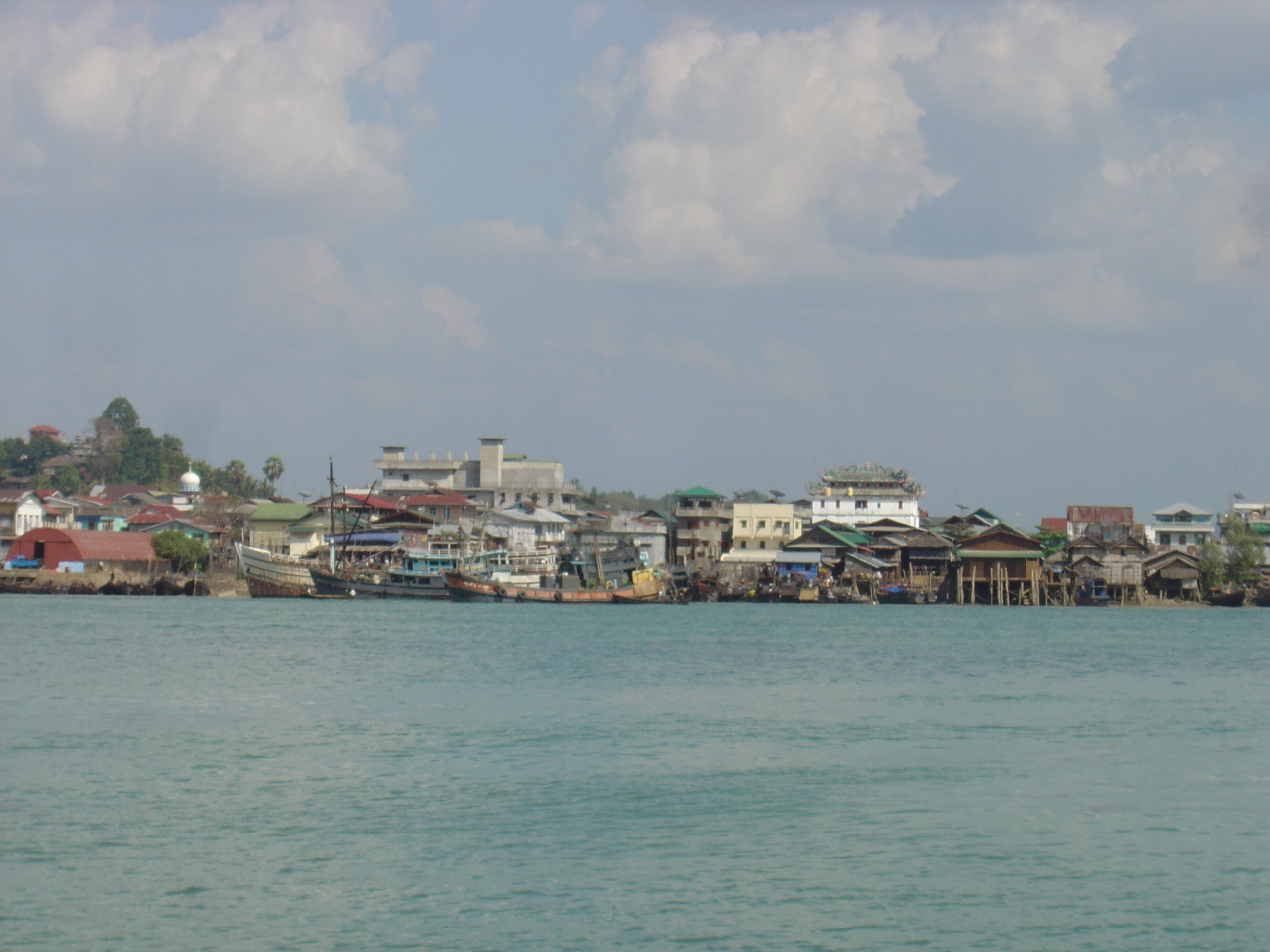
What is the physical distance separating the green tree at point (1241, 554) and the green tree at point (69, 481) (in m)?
101

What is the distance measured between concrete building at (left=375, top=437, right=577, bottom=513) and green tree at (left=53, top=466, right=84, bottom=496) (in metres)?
45.8

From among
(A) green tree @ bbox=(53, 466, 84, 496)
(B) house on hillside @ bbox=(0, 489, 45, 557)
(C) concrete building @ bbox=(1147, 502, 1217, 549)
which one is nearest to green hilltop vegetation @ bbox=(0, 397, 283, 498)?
(A) green tree @ bbox=(53, 466, 84, 496)

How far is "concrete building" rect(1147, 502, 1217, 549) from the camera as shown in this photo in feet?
300

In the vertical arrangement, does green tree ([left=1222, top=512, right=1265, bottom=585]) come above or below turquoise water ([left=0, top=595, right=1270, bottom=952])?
above

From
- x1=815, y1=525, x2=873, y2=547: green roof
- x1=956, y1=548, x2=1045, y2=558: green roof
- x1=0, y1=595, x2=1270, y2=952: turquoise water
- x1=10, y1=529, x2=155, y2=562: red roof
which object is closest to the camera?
x1=0, y1=595, x2=1270, y2=952: turquoise water

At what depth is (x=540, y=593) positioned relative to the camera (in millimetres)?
79188

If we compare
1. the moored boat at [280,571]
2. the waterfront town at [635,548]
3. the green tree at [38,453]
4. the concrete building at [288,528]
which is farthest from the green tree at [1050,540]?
the green tree at [38,453]

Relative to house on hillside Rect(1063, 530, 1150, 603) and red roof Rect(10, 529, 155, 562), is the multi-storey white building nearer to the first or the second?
house on hillside Rect(1063, 530, 1150, 603)

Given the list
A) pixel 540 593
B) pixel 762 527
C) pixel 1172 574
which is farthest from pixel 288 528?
pixel 1172 574

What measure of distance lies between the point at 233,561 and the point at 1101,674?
223 feet

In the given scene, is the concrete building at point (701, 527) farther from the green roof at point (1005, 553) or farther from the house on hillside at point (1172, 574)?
the house on hillside at point (1172, 574)

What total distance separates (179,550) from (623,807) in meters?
75.3

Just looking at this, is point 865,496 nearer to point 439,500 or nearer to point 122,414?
point 439,500

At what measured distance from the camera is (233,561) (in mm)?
95188
